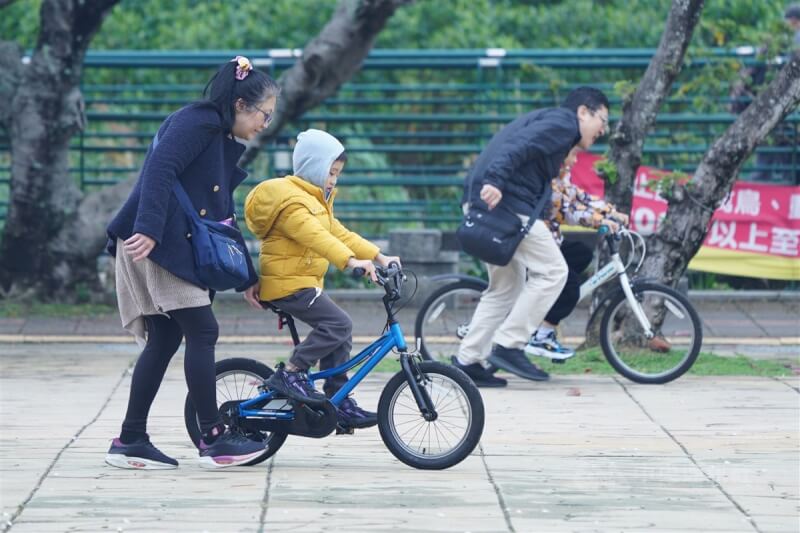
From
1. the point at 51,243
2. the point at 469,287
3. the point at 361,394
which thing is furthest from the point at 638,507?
the point at 51,243

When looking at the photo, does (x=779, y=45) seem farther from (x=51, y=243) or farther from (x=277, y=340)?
(x=51, y=243)

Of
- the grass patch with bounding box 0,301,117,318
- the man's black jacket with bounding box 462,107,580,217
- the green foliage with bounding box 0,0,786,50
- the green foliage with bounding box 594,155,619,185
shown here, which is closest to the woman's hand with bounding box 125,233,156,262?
the man's black jacket with bounding box 462,107,580,217

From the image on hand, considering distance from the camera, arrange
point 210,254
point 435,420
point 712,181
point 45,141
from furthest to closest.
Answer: point 45,141
point 712,181
point 435,420
point 210,254

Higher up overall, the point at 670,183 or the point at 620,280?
the point at 670,183

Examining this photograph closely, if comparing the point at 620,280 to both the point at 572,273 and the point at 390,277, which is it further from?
the point at 390,277

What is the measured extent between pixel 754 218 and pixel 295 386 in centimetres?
715

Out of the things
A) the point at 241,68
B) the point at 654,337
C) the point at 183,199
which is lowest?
the point at 654,337

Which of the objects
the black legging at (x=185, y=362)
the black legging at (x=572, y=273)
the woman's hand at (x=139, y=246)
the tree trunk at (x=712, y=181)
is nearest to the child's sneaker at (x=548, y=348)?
the black legging at (x=572, y=273)

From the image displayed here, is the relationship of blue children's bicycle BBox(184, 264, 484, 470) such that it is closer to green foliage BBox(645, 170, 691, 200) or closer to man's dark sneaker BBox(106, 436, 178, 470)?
man's dark sneaker BBox(106, 436, 178, 470)

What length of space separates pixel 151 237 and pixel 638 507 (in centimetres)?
218

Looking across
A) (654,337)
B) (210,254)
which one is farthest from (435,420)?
(654,337)

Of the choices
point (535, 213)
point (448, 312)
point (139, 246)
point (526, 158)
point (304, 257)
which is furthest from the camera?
point (448, 312)

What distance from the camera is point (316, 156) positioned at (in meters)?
6.38

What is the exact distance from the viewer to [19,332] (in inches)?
424
